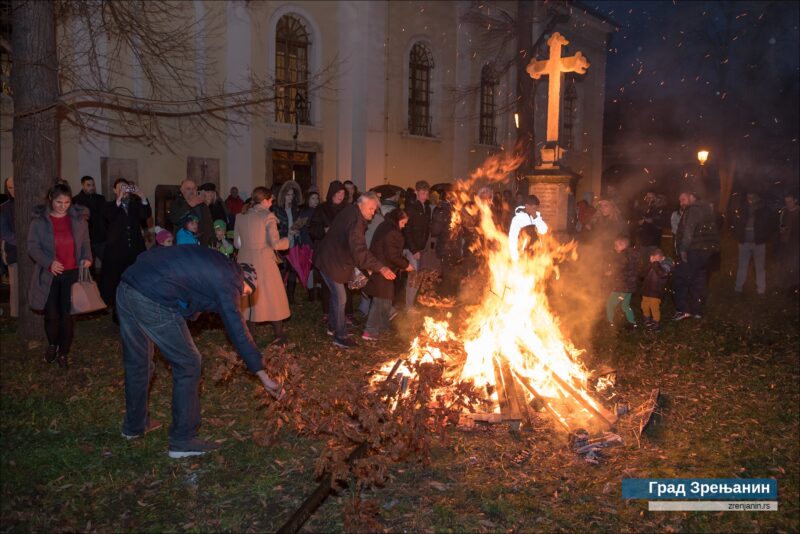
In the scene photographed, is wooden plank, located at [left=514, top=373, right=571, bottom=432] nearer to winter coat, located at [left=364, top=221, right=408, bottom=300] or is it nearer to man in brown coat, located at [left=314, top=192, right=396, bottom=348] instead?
man in brown coat, located at [left=314, top=192, right=396, bottom=348]

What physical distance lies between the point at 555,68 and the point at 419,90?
402 inches

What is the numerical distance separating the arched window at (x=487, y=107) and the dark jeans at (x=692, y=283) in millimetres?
15959

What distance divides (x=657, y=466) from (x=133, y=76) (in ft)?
51.3

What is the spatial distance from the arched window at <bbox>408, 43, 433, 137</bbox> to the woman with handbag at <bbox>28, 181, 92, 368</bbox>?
16809mm

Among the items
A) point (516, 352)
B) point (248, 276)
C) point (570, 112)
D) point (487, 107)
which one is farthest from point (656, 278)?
point (570, 112)

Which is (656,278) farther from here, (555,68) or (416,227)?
(555,68)

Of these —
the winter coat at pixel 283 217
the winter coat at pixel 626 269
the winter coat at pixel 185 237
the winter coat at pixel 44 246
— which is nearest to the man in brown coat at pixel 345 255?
the winter coat at pixel 185 237

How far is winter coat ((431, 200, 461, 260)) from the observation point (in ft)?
36.4

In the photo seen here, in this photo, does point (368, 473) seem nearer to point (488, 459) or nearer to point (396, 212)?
point (488, 459)

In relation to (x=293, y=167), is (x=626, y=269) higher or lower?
lower

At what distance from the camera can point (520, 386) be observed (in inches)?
259

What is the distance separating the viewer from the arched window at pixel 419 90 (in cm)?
2327

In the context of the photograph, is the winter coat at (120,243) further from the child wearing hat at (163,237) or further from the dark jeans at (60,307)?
the dark jeans at (60,307)

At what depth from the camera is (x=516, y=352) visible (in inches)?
279
